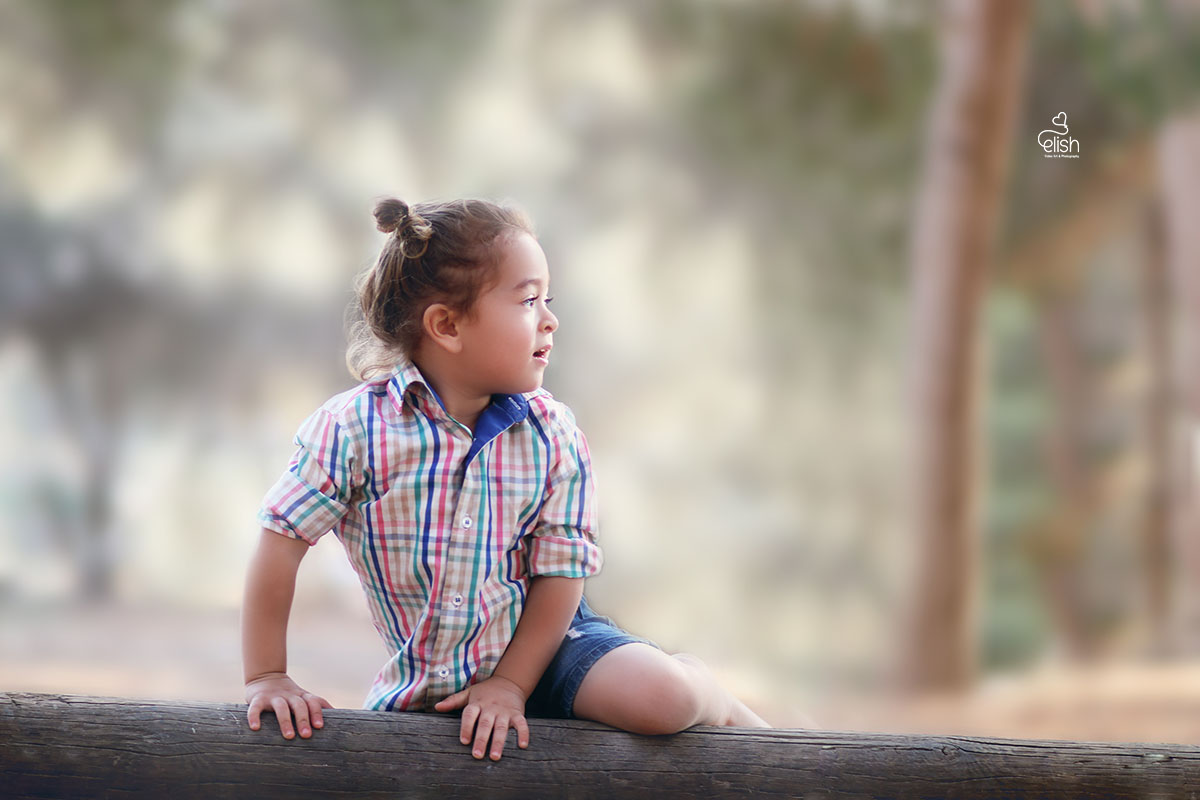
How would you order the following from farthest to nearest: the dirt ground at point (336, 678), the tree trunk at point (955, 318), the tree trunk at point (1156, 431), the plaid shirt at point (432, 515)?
the tree trunk at point (1156, 431), the tree trunk at point (955, 318), the dirt ground at point (336, 678), the plaid shirt at point (432, 515)

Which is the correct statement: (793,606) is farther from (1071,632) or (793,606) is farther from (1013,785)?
(1013,785)

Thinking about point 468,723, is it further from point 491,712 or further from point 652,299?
→ point 652,299

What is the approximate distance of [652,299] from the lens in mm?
5375

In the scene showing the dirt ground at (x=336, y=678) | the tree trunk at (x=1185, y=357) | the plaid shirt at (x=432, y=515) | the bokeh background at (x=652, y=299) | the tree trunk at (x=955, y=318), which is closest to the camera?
the plaid shirt at (x=432, y=515)

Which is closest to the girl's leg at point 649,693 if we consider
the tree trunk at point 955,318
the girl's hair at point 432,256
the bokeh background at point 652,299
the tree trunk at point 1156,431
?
the girl's hair at point 432,256

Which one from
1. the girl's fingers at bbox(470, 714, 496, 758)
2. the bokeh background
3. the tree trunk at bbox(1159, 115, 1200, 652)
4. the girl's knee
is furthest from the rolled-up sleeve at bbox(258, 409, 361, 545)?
A: the tree trunk at bbox(1159, 115, 1200, 652)

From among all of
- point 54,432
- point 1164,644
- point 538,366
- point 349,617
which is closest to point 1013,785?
point 538,366

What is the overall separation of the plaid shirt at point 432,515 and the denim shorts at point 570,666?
0.06 meters

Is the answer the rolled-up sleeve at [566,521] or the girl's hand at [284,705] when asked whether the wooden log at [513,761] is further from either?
the rolled-up sleeve at [566,521]

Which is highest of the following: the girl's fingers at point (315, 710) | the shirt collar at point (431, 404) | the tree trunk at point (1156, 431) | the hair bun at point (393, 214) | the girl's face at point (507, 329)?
the tree trunk at point (1156, 431)

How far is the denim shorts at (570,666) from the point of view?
3.49 ft

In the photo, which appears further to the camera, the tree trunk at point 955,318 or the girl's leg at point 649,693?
the tree trunk at point 955,318

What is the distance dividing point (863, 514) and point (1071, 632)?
3.60ft

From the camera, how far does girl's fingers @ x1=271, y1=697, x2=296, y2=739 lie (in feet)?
3.08
